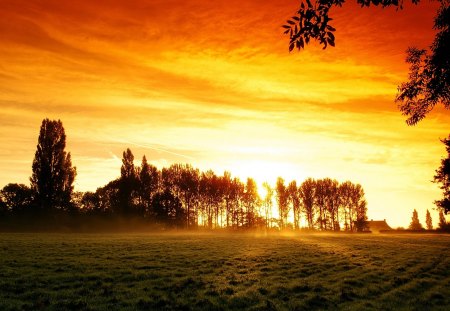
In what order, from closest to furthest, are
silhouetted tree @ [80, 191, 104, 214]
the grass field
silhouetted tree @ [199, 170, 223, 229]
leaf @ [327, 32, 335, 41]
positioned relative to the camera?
leaf @ [327, 32, 335, 41]
the grass field
silhouetted tree @ [80, 191, 104, 214]
silhouetted tree @ [199, 170, 223, 229]

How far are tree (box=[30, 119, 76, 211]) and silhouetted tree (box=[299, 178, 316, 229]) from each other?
275ft

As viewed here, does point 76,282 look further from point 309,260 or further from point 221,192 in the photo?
point 221,192

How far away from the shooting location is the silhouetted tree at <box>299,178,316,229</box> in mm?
131375

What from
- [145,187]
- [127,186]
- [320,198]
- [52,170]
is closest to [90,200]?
[127,186]

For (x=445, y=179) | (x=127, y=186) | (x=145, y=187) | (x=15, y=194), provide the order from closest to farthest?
(x=445, y=179), (x=15, y=194), (x=127, y=186), (x=145, y=187)

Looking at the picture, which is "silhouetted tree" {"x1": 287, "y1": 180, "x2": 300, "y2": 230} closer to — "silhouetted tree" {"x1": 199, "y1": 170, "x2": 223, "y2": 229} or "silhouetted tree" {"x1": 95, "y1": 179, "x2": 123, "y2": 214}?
"silhouetted tree" {"x1": 199, "y1": 170, "x2": 223, "y2": 229}

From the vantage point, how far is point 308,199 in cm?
13138

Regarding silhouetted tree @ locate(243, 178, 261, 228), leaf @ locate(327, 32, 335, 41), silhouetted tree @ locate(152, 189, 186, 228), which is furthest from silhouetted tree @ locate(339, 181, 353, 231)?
leaf @ locate(327, 32, 335, 41)

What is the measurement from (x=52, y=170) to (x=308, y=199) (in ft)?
294

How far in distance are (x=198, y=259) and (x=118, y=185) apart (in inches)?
3013

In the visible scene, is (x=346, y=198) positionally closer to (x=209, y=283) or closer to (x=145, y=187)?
(x=145, y=187)

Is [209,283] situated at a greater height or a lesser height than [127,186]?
lesser

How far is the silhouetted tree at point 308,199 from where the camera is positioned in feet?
431

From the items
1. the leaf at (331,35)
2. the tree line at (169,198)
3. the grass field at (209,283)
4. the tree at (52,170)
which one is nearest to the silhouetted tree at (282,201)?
the tree line at (169,198)
